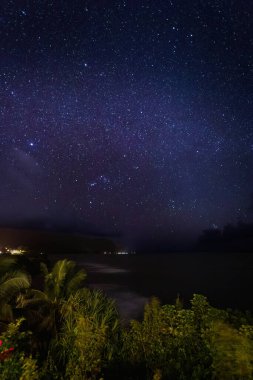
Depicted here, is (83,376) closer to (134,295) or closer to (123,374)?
(123,374)

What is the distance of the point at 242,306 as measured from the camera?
43938 mm

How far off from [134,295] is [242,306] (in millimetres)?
16363

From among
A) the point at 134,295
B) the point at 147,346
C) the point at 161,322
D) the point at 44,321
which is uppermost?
the point at 161,322

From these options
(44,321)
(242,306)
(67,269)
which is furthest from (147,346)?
(242,306)

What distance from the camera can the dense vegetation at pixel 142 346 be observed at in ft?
17.6

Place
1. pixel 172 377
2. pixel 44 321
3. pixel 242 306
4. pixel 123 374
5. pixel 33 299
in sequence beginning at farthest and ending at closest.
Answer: pixel 242 306 < pixel 33 299 < pixel 44 321 < pixel 123 374 < pixel 172 377

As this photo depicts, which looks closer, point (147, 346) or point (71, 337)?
point (147, 346)

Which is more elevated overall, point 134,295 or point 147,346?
point 147,346

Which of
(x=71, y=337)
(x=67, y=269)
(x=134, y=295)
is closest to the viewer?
Answer: (x=71, y=337)

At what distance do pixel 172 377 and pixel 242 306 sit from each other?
4220 cm

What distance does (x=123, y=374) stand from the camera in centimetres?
737

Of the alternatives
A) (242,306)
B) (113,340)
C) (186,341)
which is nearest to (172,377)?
(186,341)

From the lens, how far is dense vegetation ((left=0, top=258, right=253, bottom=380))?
5.36 meters

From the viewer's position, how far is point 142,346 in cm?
802
